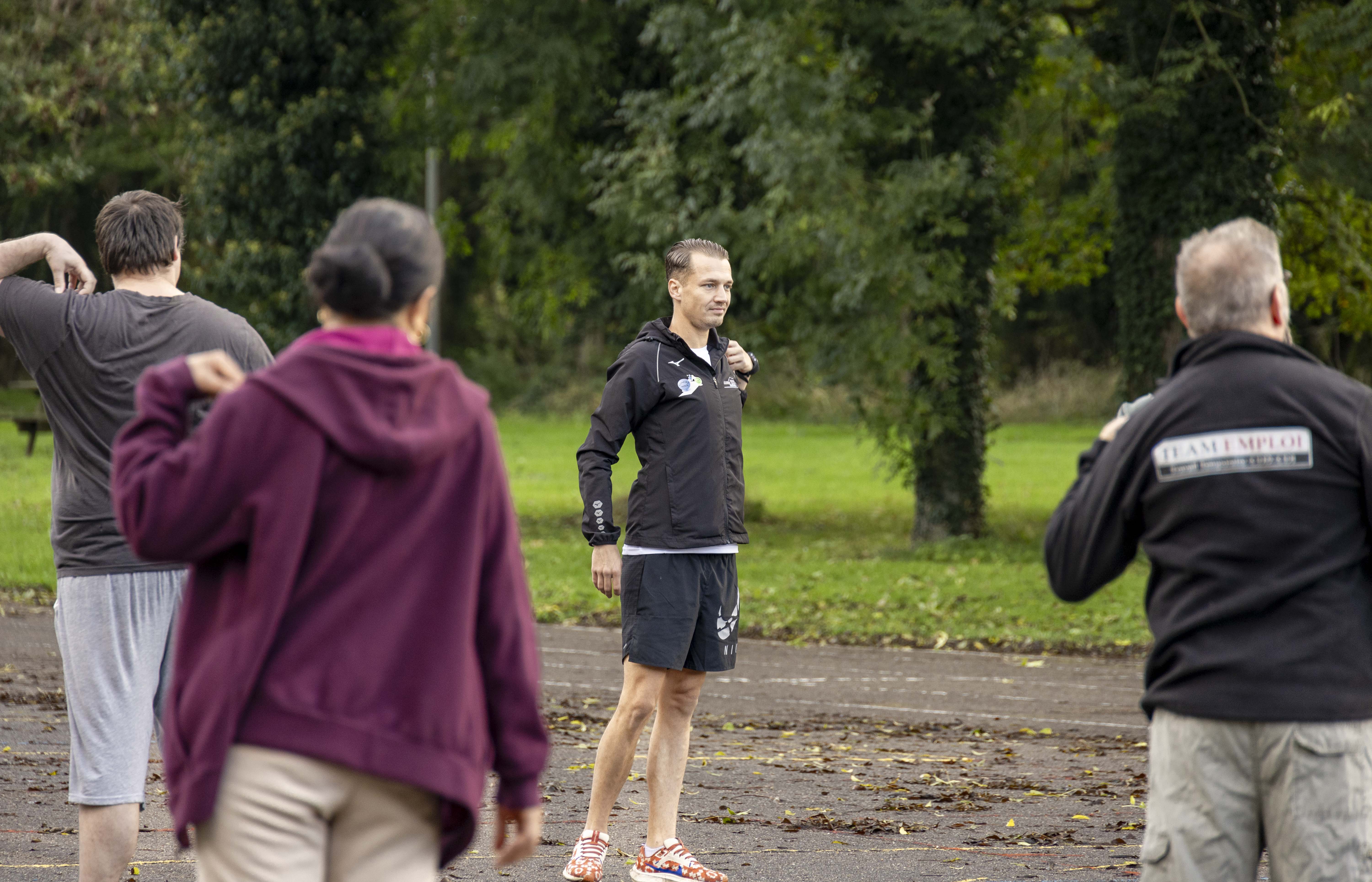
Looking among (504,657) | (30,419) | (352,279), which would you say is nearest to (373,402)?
(352,279)

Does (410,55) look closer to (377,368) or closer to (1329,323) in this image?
(1329,323)

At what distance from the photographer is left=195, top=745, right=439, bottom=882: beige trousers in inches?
98.7

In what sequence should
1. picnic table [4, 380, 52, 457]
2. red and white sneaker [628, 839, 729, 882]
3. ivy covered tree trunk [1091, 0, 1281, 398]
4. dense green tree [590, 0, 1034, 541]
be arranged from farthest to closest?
picnic table [4, 380, 52, 457] < ivy covered tree trunk [1091, 0, 1281, 398] < dense green tree [590, 0, 1034, 541] < red and white sneaker [628, 839, 729, 882]

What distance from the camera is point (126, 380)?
13.7 ft

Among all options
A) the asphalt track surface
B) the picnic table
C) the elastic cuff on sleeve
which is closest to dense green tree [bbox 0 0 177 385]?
the picnic table

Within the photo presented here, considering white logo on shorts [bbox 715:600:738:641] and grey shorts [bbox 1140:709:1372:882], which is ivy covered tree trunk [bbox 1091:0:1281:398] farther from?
grey shorts [bbox 1140:709:1372:882]

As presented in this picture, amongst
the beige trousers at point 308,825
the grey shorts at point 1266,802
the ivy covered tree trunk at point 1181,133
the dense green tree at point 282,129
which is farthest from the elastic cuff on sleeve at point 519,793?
the dense green tree at point 282,129

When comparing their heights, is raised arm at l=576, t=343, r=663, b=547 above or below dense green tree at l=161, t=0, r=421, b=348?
below

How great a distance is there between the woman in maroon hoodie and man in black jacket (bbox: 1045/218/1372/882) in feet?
4.44

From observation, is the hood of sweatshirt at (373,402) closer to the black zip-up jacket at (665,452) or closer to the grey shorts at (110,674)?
the grey shorts at (110,674)

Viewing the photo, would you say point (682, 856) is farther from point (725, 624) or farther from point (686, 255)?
point (686, 255)

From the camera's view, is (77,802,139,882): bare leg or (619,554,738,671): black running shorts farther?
(619,554,738,671): black running shorts

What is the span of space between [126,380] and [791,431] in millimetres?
41404

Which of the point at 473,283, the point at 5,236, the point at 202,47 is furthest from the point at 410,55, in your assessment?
the point at 473,283
